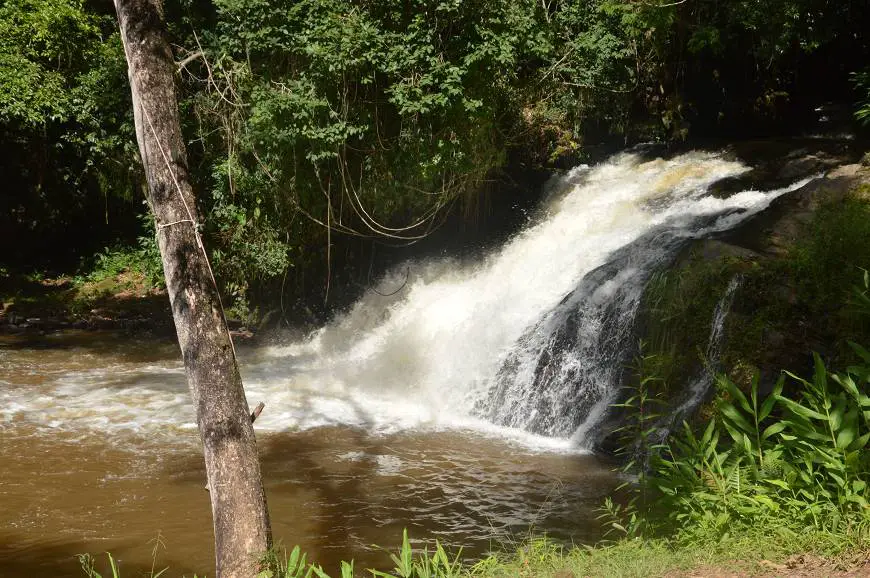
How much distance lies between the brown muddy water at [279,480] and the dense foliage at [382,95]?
334 centimetres

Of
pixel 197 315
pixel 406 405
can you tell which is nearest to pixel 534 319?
pixel 406 405

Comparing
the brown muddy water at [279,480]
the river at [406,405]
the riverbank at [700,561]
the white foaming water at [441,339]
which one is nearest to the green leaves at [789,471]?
the riverbank at [700,561]

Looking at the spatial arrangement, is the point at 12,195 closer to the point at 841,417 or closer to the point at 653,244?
the point at 653,244

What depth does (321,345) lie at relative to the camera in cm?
1358

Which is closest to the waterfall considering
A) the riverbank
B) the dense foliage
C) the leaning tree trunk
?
the dense foliage

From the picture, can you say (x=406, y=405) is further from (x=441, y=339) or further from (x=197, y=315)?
(x=197, y=315)

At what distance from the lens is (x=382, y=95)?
11828mm

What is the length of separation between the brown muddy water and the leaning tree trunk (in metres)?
1.70

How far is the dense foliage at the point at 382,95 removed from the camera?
37.3 ft

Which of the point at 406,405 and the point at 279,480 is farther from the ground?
the point at 279,480

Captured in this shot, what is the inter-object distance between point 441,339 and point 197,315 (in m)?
7.29

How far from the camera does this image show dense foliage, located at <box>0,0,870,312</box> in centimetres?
1137

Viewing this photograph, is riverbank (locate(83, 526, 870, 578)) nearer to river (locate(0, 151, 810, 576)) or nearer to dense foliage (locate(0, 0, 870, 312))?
river (locate(0, 151, 810, 576))

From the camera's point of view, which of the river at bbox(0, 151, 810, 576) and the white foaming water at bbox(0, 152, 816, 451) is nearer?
the river at bbox(0, 151, 810, 576)
